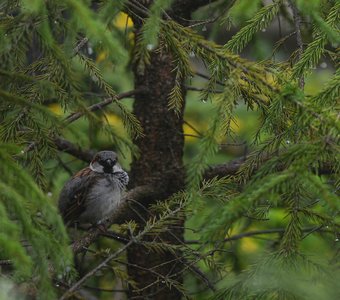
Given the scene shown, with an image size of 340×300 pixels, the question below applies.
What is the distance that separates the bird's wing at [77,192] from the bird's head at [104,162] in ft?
0.20

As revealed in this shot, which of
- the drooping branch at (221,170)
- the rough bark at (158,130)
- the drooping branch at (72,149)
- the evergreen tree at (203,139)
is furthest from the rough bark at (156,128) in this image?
the evergreen tree at (203,139)

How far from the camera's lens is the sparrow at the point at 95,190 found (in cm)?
545

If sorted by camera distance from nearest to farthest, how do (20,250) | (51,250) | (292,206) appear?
(20,250) < (51,250) < (292,206)

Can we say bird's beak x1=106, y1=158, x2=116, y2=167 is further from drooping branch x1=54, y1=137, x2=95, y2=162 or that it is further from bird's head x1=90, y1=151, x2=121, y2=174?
drooping branch x1=54, y1=137, x2=95, y2=162

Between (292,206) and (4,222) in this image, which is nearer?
(4,222)

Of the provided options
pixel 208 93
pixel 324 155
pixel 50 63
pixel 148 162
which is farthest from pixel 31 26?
pixel 148 162

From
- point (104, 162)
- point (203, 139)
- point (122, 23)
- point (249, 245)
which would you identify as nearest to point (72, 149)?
point (104, 162)

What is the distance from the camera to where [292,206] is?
3066mm

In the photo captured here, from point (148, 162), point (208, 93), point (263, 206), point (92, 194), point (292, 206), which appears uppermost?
point (208, 93)

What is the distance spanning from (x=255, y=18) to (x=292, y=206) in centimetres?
112

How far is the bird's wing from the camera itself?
5.51 metres

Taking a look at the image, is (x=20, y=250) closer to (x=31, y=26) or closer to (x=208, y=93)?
(x=31, y=26)

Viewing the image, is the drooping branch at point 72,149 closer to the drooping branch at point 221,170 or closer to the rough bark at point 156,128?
the rough bark at point 156,128

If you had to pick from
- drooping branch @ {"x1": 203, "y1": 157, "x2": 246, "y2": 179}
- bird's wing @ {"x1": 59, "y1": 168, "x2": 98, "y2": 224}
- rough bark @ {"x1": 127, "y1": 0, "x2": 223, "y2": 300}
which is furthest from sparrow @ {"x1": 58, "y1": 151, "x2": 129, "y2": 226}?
drooping branch @ {"x1": 203, "y1": 157, "x2": 246, "y2": 179}
